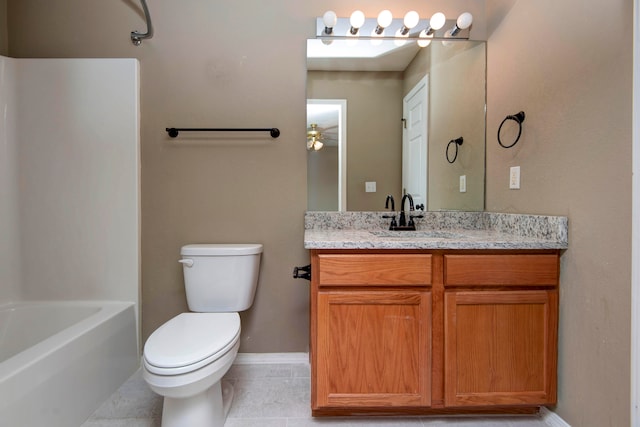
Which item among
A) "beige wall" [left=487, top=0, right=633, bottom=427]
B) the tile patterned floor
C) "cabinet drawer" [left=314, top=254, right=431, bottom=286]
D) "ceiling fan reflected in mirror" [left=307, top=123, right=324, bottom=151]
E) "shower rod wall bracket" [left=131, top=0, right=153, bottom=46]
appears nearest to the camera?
"beige wall" [left=487, top=0, right=633, bottom=427]

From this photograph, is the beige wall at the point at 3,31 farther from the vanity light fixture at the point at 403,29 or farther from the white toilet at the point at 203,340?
the vanity light fixture at the point at 403,29

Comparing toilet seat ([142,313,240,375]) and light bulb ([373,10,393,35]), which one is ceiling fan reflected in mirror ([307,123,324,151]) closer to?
light bulb ([373,10,393,35])

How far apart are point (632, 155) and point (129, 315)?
7.59 ft

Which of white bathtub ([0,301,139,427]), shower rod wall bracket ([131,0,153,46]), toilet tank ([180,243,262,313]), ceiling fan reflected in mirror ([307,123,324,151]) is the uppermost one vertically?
shower rod wall bracket ([131,0,153,46])

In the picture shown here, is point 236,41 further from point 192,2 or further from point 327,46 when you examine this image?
point 327,46

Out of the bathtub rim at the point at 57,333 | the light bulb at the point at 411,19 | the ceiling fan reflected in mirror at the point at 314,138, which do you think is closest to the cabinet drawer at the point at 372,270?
the ceiling fan reflected in mirror at the point at 314,138

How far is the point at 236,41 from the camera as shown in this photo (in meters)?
1.77

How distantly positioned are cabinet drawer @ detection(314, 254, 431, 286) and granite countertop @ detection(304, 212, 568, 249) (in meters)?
0.04

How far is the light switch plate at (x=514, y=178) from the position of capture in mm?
1542

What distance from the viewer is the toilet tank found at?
1.60 metres

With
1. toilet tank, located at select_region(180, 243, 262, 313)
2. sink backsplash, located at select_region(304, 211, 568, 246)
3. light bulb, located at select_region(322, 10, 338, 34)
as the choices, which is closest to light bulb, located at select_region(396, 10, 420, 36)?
light bulb, located at select_region(322, 10, 338, 34)

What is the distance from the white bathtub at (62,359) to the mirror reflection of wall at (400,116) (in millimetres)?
1225

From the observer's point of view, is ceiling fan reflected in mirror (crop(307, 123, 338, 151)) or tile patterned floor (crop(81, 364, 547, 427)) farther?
ceiling fan reflected in mirror (crop(307, 123, 338, 151))

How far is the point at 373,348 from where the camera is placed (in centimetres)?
126
